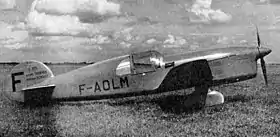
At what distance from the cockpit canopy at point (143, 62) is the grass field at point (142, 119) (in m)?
1.20

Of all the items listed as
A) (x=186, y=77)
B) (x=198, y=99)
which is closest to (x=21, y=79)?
(x=186, y=77)

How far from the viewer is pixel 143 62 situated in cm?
813

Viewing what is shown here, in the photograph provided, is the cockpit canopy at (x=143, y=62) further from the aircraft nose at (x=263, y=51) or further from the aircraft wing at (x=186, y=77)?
the aircraft nose at (x=263, y=51)

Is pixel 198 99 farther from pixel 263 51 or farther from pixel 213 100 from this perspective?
pixel 263 51

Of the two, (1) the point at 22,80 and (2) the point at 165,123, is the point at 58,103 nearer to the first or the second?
(1) the point at 22,80

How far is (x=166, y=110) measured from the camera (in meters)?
7.92

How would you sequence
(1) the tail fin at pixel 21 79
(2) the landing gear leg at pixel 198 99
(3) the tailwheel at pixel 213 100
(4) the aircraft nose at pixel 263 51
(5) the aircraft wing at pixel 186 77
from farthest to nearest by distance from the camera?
(1) the tail fin at pixel 21 79 < (4) the aircraft nose at pixel 263 51 < (3) the tailwheel at pixel 213 100 < (2) the landing gear leg at pixel 198 99 < (5) the aircraft wing at pixel 186 77

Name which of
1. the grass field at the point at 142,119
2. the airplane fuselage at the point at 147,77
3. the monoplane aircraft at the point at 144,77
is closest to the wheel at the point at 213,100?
the monoplane aircraft at the point at 144,77

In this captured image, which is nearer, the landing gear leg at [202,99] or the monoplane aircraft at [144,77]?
the landing gear leg at [202,99]

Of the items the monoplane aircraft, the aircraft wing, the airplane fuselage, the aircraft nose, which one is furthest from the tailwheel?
the aircraft nose

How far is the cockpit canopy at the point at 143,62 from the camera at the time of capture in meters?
8.09

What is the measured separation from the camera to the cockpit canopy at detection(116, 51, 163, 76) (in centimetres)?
809

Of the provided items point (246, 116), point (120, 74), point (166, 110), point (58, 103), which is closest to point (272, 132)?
point (246, 116)

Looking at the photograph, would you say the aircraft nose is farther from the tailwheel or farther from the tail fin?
the tail fin
